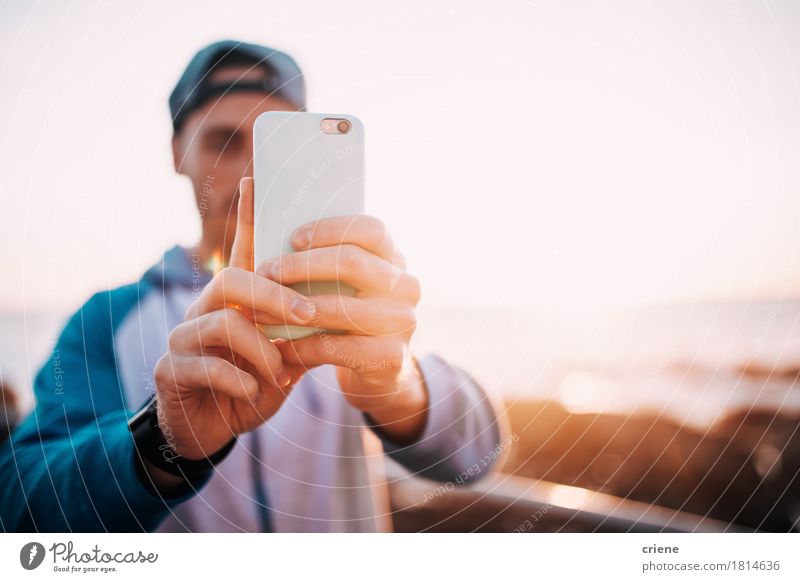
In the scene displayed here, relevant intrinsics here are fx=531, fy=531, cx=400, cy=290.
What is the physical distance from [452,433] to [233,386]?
299 mm

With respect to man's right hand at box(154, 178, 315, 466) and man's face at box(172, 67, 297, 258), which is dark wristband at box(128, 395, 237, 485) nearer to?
man's right hand at box(154, 178, 315, 466)

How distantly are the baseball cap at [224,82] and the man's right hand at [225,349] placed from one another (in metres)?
0.18

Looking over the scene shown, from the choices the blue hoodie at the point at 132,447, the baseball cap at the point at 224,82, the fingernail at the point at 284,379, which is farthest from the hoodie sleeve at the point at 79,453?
the baseball cap at the point at 224,82

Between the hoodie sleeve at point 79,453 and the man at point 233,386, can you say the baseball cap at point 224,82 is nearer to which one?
the man at point 233,386

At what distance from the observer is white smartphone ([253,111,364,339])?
1.63ft

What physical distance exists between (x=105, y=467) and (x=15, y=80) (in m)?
0.44

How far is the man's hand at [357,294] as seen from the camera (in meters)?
0.45

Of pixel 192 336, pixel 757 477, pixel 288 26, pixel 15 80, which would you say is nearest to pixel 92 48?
pixel 15 80

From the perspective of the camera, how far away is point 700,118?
2.14ft

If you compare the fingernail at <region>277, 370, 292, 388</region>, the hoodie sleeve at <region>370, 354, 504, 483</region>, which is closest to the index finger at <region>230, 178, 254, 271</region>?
the fingernail at <region>277, 370, 292, 388</region>

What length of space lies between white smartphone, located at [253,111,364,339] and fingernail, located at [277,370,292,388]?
0.14ft

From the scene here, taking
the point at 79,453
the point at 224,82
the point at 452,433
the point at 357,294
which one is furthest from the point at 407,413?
the point at 224,82

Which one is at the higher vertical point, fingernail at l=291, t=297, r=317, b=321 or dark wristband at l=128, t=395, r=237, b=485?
fingernail at l=291, t=297, r=317, b=321
